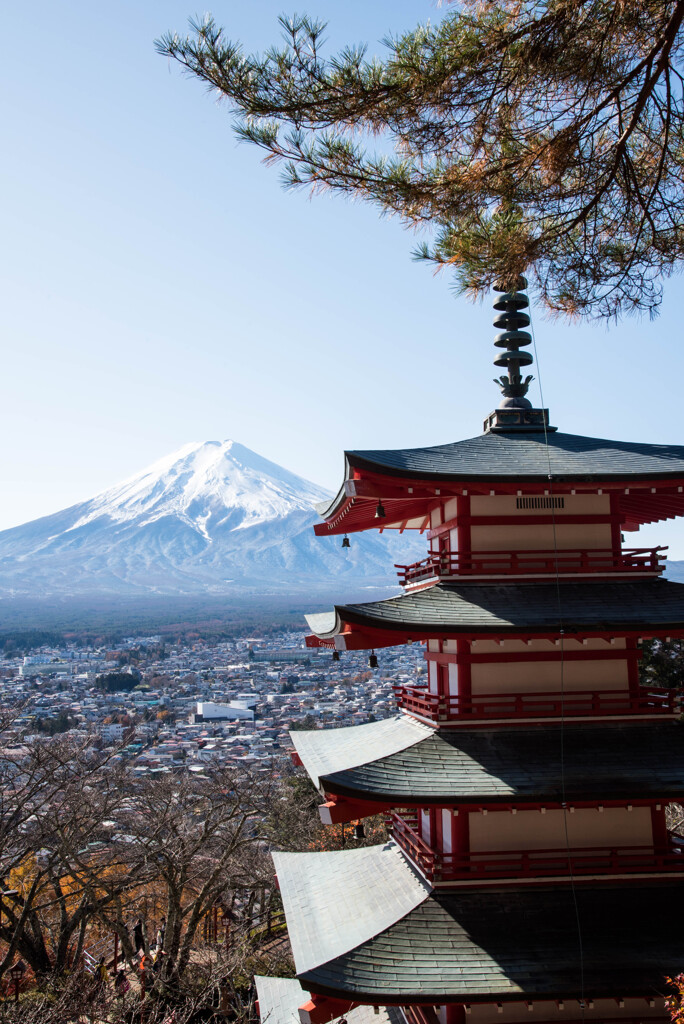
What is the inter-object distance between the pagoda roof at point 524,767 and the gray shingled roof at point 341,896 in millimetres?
1461

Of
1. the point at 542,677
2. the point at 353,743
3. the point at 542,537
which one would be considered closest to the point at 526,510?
the point at 542,537

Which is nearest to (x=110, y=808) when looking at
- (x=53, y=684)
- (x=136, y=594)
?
(x=53, y=684)

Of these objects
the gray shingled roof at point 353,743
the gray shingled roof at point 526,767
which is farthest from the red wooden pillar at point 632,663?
the gray shingled roof at point 353,743

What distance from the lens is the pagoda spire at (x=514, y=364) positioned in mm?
11000

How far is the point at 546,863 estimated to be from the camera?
8672 millimetres

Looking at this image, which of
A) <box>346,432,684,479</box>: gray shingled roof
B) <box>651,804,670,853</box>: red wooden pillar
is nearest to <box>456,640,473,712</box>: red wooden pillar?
<box>346,432,684,479</box>: gray shingled roof

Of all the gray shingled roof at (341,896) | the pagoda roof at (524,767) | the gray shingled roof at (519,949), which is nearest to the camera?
the gray shingled roof at (519,949)

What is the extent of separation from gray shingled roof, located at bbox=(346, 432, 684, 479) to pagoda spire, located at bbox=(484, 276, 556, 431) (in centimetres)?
31

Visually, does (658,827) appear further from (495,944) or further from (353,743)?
(353,743)

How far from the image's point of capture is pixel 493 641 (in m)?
9.34

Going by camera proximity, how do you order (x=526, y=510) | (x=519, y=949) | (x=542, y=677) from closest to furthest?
(x=519, y=949), (x=542, y=677), (x=526, y=510)

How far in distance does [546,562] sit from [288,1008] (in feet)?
25.2

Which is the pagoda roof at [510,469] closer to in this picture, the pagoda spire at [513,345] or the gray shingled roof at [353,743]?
the pagoda spire at [513,345]

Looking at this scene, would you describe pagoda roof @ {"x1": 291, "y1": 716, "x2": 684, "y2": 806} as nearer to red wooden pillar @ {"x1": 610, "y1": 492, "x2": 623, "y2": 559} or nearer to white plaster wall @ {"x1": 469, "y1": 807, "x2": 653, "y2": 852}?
white plaster wall @ {"x1": 469, "y1": 807, "x2": 653, "y2": 852}
